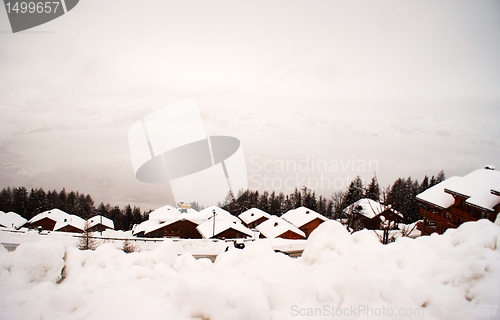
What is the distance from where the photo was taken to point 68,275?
183 inches

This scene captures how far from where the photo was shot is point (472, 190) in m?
17.7

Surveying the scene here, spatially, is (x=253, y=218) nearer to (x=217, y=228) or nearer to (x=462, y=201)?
(x=217, y=228)

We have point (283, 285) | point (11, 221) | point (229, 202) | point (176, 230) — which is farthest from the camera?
point (229, 202)

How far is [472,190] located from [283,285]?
20.0 meters

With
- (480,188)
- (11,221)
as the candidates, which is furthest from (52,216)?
(480,188)

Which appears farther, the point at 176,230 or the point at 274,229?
the point at 176,230

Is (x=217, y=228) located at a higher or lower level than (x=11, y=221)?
lower

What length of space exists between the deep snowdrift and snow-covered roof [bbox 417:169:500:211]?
1535 centimetres

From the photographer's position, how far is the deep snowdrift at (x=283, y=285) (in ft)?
10.6

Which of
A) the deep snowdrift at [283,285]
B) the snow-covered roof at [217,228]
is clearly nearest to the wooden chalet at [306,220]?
the snow-covered roof at [217,228]

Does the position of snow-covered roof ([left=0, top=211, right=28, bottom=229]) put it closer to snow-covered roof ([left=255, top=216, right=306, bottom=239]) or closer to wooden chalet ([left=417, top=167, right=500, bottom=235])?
snow-covered roof ([left=255, top=216, right=306, bottom=239])

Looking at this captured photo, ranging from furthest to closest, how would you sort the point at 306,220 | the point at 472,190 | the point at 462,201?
the point at 306,220
the point at 462,201
the point at 472,190

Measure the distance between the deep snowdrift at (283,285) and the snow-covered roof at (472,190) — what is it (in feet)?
50.4

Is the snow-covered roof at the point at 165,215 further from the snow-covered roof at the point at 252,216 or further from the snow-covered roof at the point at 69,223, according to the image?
the snow-covered roof at the point at 252,216
